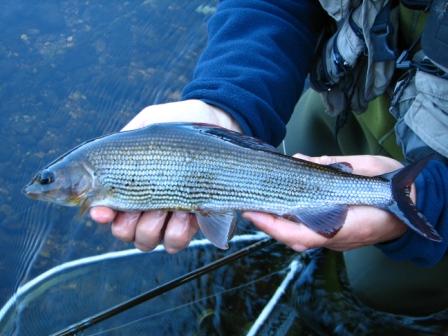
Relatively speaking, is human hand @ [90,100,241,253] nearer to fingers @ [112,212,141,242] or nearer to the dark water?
fingers @ [112,212,141,242]

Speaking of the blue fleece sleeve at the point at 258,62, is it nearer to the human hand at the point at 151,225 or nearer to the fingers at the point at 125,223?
the human hand at the point at 151,225

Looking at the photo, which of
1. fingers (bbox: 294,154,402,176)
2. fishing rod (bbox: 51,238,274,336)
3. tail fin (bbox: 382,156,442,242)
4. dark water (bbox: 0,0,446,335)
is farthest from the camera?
dark water (bbox: 0,0,446,335)

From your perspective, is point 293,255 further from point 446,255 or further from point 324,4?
point 324,4

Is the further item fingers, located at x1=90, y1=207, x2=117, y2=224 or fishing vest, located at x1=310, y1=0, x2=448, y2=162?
fishing vest, located at x1=310, y1=0, x2=448, y2=162

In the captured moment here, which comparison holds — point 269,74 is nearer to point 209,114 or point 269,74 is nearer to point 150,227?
point 209,114

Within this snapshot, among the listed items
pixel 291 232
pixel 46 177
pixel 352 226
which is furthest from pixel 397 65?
pixel 46 177

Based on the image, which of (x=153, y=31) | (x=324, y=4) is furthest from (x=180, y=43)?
(x=324, y=4)

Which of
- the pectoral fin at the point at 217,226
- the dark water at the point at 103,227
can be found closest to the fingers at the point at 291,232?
the pectoral fin at the point at 217,226

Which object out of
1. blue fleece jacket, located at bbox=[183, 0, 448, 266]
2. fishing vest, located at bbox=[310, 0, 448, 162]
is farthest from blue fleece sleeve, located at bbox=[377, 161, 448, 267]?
fishing vest, located at bbox=[310, 0, 448, 162]
